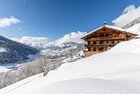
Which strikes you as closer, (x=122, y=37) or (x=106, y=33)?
(x=122, y=37)

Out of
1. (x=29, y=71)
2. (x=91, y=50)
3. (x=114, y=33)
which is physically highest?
(x=114, y=33)

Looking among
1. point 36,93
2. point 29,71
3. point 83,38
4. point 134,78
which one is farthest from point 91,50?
point 29,71

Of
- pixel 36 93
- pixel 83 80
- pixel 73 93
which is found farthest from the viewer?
pixel 83 80

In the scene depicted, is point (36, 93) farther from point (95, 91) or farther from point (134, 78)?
point (134, 78)

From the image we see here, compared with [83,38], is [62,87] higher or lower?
lower

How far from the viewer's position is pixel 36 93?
6.53m

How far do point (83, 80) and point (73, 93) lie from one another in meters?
1.35

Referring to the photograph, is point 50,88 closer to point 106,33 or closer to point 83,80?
point 83,80

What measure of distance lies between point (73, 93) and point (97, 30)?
132 ft

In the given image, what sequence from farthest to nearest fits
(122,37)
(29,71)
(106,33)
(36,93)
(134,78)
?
(29,71) < (106,33) < (122,37) < (134,78) < (36,93)

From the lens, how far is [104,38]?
44938 millimetres

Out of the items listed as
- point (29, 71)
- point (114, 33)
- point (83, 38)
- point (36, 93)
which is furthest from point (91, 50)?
point (29, 71)

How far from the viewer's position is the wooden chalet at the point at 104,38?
138ft

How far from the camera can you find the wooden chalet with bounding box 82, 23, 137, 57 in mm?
42109
